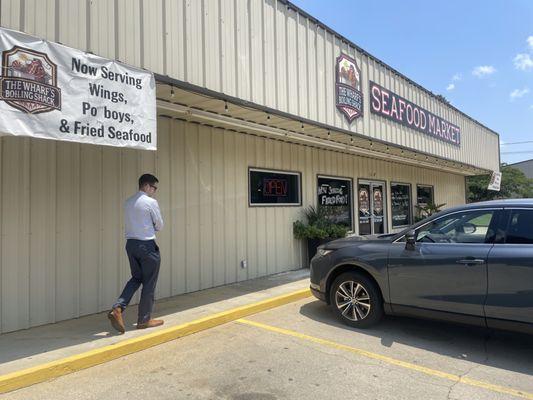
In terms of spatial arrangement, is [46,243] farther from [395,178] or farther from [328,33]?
[395,178]

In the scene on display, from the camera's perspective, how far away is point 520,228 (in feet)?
15.6

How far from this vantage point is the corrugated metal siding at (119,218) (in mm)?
5469

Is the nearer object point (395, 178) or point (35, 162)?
point (35, 162)

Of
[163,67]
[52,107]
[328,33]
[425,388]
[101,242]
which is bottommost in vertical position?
[425,388]

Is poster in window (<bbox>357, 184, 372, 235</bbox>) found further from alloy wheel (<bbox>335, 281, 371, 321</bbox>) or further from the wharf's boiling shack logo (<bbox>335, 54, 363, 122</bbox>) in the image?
alloy wheel (<bbox>335, 281, 371, 321</bbox>)

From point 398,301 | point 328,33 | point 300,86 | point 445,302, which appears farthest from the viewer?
point 328,33

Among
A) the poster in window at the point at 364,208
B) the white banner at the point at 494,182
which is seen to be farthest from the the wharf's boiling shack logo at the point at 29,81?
the white banner at the point at 494,182

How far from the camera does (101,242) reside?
251 inches

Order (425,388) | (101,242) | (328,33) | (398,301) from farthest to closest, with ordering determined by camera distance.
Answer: (328,33) → (101,242) → (398,301) → (425,388)

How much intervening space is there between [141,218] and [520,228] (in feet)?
14.5

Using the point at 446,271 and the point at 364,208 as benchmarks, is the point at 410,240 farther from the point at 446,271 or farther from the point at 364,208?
the point at 364,208

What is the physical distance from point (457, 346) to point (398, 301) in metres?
0.83

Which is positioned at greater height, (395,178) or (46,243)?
(395,178)

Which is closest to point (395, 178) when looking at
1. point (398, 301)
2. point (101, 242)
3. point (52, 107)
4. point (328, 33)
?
point (328, 33)
